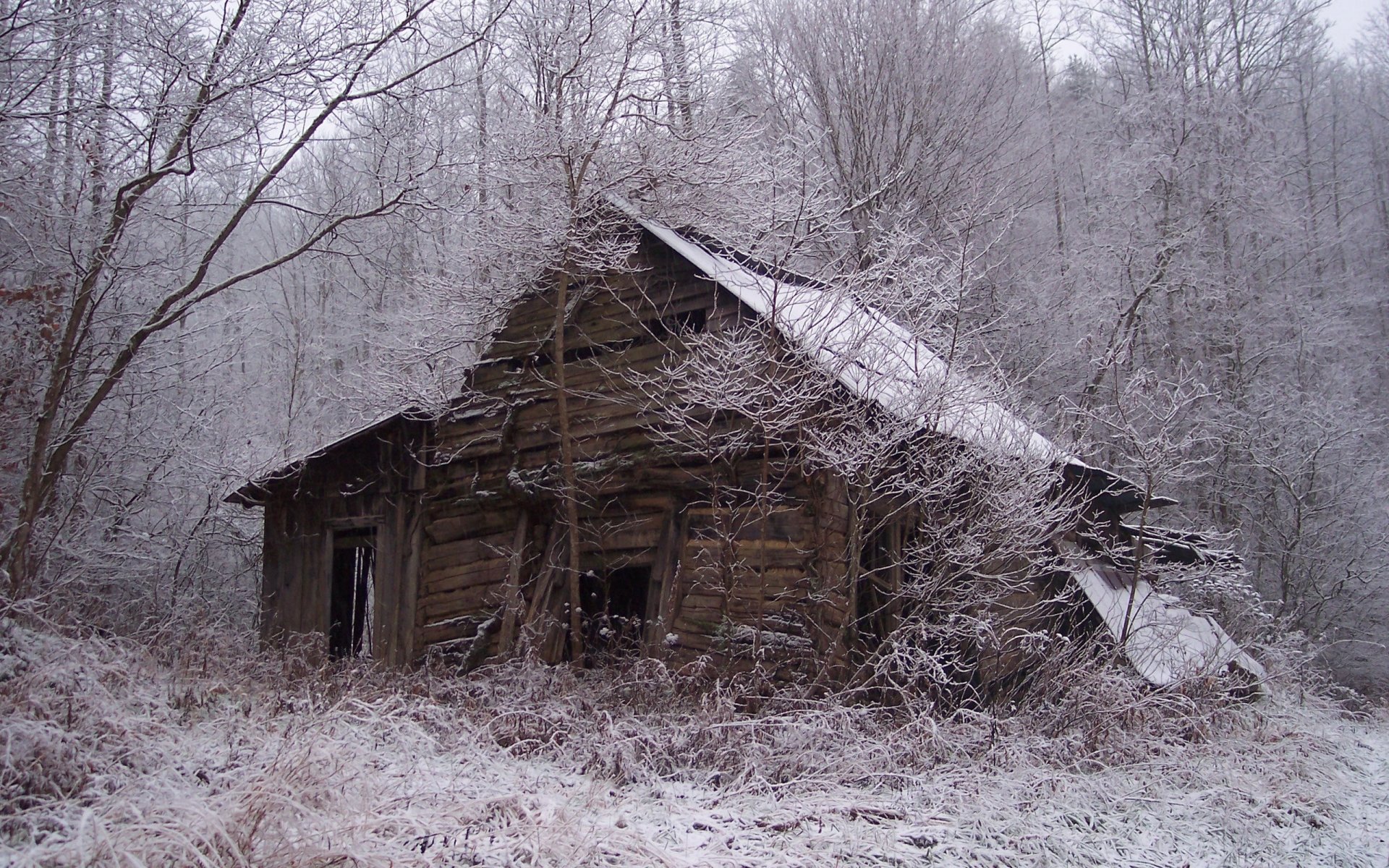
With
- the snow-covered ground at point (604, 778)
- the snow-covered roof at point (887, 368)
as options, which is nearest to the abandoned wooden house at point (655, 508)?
the snow-covered roof at point (887, 368)

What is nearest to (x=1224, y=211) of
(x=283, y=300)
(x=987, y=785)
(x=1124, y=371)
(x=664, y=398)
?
(x=1124, y=371)

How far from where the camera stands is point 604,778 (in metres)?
5.54

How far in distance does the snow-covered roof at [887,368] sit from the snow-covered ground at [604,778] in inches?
96.2

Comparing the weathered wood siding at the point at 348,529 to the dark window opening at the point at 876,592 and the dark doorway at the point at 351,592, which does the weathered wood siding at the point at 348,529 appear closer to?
the dark doorway at the point at 351,592

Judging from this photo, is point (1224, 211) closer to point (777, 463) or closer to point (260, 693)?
point (777, 463)

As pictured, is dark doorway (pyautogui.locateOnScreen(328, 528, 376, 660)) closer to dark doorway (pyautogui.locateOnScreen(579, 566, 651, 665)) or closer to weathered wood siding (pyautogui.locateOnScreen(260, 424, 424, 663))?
weathered wood siding (pyautogui.locateOnScreen(260, 424, 424, 663))

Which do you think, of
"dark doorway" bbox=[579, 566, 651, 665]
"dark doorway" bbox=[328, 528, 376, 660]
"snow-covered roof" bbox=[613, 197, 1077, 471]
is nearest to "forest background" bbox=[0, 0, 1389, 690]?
"snow-covered roof" bbox=[613, 197, 1077, 471]

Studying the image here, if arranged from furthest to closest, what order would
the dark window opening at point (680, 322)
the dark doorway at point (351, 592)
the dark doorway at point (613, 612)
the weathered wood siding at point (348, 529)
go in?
the dark doorway at point (351, 592)
the weathered wood siding at point (348, 529)
the dark window opening at point (680, 322)
the dark doorway at point (613, 612)

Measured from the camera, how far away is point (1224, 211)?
20.5 m

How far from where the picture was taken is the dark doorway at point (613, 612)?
9.85 metres

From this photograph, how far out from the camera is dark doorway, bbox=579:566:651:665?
9.85 m

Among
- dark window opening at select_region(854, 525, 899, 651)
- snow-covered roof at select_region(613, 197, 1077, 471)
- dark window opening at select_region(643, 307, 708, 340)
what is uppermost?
dark window opening at select_region(643, 307, 708, 340)

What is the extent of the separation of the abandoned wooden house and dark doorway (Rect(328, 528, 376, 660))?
0.04 meters

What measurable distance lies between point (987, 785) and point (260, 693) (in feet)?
16.1
